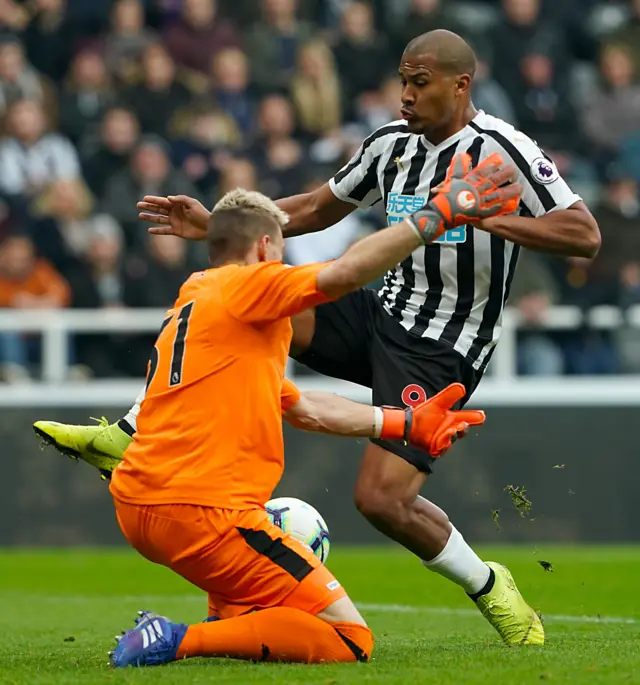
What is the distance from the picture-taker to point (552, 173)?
20.8 ft

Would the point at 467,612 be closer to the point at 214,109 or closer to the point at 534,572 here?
→ the point at 534,572

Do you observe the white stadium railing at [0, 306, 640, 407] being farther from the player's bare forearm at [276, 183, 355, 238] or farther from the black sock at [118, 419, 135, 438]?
the black sock at [118, 419, 135, 438]

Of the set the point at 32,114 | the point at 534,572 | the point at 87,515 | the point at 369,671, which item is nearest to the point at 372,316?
the point at 369,671

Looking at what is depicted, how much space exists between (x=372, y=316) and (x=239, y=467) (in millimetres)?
1444

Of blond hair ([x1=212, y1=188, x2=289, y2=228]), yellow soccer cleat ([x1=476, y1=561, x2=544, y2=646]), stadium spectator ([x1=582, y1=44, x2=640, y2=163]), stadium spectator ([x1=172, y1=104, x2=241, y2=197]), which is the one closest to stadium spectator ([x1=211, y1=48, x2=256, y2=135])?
stadium spectator ([x1=172, y1=104, x2=241, y2=197])

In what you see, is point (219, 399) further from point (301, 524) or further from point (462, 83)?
point (462, 83)

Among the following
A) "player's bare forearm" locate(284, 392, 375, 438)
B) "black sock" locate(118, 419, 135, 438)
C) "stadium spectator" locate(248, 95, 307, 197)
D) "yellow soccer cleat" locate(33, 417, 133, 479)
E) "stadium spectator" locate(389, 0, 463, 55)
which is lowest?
"yellow soccer cleat" locate(33, 417, 133, 479)

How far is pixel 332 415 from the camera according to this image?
5855mm

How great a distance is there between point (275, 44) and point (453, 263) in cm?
911

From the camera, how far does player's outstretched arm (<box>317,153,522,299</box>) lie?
5363 millimetres

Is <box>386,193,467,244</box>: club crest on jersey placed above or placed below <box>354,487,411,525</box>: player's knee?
Result: above

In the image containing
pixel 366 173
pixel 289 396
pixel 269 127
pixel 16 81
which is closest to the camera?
pixel 289 396

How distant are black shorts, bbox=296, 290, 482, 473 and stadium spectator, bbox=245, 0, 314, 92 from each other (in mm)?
8586

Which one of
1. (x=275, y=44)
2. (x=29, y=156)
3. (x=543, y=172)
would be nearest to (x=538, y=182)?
(x=543, y=172)
